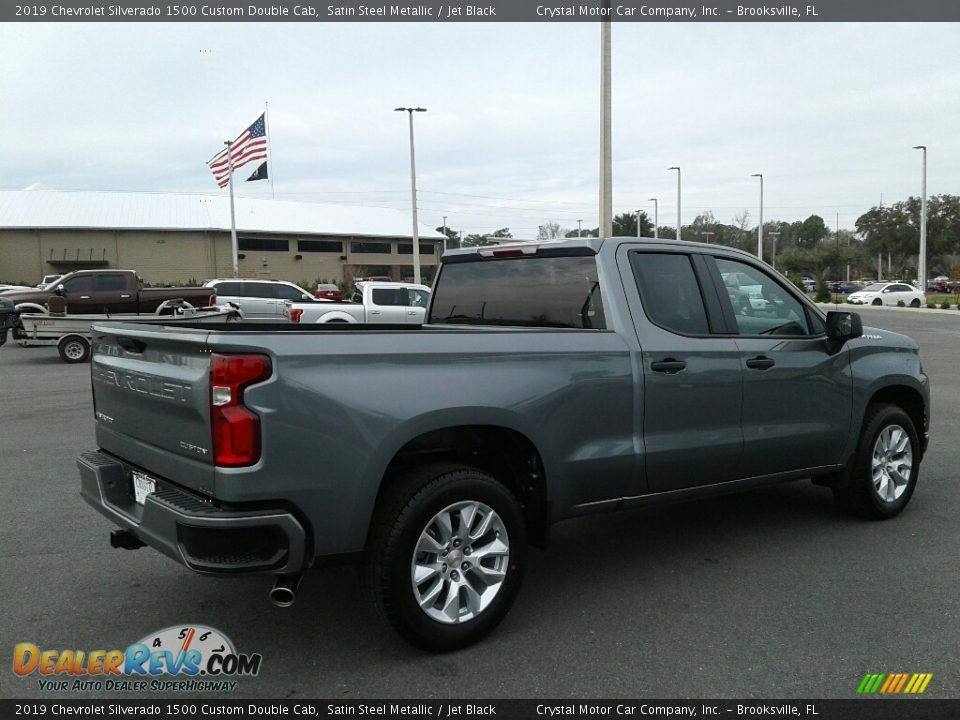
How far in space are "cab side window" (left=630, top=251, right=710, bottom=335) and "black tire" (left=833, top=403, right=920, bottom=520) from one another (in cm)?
165

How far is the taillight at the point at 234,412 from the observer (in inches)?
122

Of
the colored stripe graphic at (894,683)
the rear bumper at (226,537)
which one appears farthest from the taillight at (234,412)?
the colored stripe graphic at (894,683)

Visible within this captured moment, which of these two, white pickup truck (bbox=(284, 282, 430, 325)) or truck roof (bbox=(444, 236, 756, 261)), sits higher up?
truck roof (bbox=(444, 236, 756, 261))

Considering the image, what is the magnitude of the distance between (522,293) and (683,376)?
1.11 m

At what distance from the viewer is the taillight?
3.10m

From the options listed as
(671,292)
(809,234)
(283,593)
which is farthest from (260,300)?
(809,234)

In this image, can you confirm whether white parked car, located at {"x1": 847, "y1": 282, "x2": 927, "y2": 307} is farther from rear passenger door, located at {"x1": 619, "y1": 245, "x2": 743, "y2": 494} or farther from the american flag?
rear passenger door, located at {"x1": 619, "y1": 245, "x2": 743, "y2": 494}

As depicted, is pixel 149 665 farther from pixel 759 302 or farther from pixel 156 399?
pixel 759 302

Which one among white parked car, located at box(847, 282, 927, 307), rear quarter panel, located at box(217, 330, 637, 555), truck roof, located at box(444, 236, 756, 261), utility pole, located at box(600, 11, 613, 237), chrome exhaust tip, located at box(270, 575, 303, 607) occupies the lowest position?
white parked car, located at box(847, 282, 927, 307)

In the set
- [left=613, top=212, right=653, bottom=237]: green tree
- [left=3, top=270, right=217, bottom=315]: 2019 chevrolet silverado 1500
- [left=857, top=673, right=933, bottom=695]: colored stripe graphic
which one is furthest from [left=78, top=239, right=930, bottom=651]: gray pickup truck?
[left=613, top=212, right=653, bottom=237]: green tree

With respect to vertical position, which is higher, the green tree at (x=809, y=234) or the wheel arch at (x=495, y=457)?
the green tree at (x=809, y=234)

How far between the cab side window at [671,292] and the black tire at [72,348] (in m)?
15.4

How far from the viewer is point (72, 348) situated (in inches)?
667
